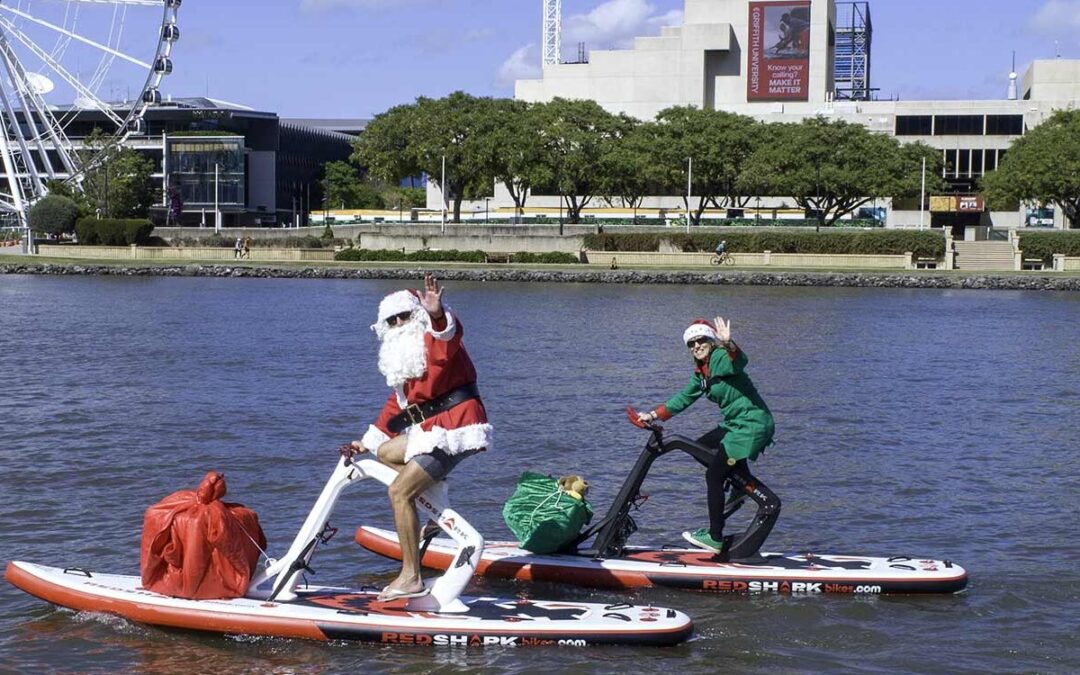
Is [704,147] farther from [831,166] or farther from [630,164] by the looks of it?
[831,166]

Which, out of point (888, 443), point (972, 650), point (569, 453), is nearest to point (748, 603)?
point (972, 650)

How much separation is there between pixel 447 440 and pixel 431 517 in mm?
808

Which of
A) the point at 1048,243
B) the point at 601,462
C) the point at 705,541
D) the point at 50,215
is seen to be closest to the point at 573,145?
the point at 1048,243

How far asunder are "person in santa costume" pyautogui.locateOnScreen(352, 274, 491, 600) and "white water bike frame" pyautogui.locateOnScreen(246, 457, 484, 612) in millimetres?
145

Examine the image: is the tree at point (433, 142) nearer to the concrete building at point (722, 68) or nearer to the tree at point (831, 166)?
the tree at point (831, 166)

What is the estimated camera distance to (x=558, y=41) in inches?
6206

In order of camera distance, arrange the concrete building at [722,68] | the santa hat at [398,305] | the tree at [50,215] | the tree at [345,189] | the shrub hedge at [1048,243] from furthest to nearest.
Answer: the tree at [345,189] < the concrete building at [722,68] < the tree at [50,215] < the shrub hedge at [1048,243] < the santa hat at [398,305]

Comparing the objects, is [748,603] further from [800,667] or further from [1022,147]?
[1022,147]

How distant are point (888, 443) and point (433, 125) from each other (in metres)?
81.3

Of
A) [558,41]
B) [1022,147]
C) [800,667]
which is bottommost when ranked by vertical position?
[800,667]

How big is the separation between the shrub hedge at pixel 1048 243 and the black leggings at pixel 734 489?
78.8 metres

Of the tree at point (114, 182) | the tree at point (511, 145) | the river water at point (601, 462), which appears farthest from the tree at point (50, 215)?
the river water at point (601, 462)

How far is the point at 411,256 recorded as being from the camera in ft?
301

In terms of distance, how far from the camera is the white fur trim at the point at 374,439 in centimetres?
1077
